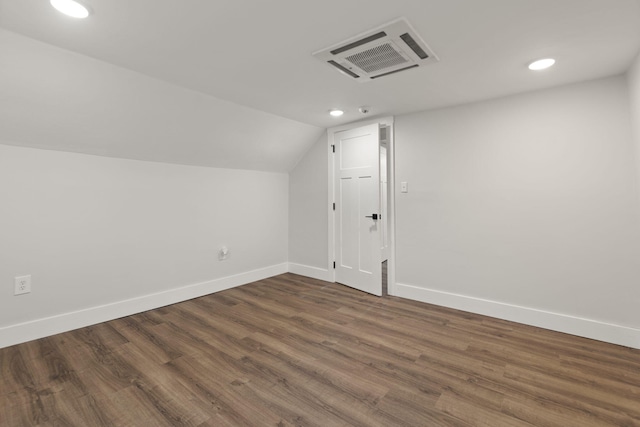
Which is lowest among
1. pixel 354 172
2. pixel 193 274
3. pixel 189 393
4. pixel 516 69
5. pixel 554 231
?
pixel 189 393

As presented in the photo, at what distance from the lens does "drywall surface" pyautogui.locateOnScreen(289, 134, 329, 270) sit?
4.06 metres

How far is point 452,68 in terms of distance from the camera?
2.14 m

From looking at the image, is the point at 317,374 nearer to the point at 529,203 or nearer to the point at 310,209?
the point at 529,203

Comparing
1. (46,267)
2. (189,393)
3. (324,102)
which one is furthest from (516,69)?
(46,267)

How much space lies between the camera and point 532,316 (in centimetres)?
256

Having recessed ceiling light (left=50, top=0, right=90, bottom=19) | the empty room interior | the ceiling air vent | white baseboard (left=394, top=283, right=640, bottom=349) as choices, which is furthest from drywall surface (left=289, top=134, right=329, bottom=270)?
recessed ceiling light (left=50, top=0, right=90, bottom=19)

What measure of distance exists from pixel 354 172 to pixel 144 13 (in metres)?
2.62

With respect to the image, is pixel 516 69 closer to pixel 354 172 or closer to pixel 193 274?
pixel 354 172

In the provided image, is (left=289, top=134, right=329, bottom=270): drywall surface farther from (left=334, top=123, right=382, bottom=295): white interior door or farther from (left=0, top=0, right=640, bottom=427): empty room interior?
(left=0, top=0, right=640, bottom=427): empty room interior

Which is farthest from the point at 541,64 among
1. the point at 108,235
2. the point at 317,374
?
the point at 108,235

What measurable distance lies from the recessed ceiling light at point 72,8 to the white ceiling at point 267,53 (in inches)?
2.0

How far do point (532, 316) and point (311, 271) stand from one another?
104 inches

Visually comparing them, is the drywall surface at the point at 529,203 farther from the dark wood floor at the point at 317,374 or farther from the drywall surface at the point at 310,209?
the drywall surface at the point at 310,209

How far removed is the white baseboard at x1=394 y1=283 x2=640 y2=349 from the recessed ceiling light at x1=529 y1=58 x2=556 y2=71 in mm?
2041
